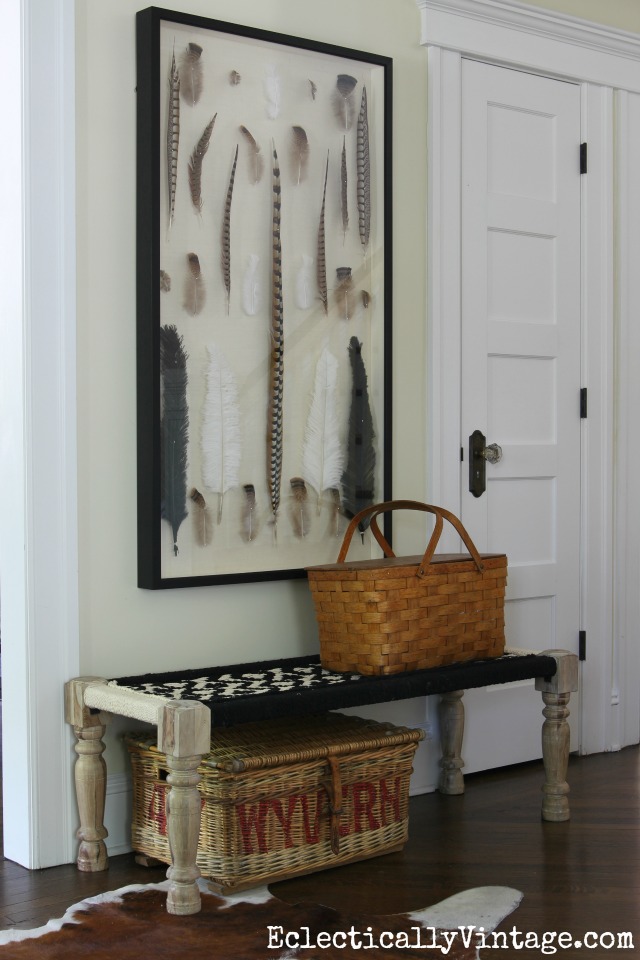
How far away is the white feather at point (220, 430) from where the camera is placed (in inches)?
125

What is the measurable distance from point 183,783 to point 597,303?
2.39 metres

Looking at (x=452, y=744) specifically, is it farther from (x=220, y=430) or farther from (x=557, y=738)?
(x=220, y=430)

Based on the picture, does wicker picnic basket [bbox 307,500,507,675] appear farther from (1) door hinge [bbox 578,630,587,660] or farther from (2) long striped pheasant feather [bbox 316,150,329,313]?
(1) door hinge [bbox 578,630,587,660]

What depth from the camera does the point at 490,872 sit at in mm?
2854

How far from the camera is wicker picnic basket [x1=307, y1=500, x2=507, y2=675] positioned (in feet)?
9.84

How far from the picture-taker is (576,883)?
2.78 meters

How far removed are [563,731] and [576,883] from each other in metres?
0.59

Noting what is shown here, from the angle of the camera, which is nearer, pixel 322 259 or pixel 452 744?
pixel 322 259

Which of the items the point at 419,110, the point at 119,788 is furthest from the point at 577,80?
the point at 119,788

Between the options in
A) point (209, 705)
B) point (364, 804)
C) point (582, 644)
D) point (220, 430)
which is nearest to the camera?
point (209, 705)

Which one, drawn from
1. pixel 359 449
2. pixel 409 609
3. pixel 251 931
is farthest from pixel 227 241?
pixel 251 931

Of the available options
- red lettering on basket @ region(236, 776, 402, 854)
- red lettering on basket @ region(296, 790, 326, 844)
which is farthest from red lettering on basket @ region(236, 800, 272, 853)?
red lettering on basket @ region(296, 790, 326, 844)

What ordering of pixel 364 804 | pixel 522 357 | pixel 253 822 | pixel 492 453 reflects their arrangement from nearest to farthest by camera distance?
pixel 253 822 < pixel 364 804 < pixel 492 453 < pixel 522 357

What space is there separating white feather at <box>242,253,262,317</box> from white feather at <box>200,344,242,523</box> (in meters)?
0.16
